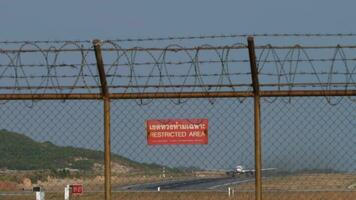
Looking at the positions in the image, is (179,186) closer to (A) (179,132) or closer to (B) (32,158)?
(B) (32,158)

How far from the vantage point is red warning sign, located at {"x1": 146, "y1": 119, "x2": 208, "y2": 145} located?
9703 millimetres

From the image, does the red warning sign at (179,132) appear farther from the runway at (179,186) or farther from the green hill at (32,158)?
the green hill at (32,158)

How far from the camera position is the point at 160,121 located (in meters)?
9.83

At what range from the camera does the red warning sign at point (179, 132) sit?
31.8 feet

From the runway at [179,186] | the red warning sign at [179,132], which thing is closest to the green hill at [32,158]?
the runway at [179,186]

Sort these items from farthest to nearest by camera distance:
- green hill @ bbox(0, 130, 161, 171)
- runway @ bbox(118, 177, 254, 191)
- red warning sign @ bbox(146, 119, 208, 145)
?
green hill @ bbox(0, 130, 161, 171)
runway @ bbox(118, 177, 254, 191)
red warning sign @ bbox(146, 119, 208, 145)

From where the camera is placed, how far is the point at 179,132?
9.71 m

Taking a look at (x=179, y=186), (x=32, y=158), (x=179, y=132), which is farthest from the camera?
(x=32, y=158)

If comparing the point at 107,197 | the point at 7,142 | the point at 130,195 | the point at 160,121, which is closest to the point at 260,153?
the point at 160,121

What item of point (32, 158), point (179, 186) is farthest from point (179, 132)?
point (32, 158)

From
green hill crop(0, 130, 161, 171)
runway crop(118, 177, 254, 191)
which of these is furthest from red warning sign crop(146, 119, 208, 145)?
green hill crop(0, 130, 161, 171)

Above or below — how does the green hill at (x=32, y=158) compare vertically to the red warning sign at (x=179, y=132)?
above

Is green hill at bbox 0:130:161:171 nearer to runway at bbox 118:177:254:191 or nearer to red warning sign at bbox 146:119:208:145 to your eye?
runway at bbox 118:177:254:191

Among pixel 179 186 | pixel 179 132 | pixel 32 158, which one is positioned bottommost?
pixel 179 186
